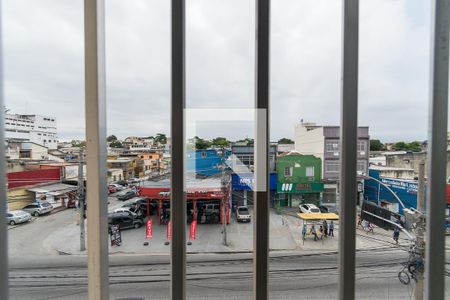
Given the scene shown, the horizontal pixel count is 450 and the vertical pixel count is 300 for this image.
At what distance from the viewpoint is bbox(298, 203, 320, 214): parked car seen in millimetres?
916

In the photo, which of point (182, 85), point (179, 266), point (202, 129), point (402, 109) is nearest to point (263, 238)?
point (179, 266)

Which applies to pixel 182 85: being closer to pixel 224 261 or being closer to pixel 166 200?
pixel 166 200

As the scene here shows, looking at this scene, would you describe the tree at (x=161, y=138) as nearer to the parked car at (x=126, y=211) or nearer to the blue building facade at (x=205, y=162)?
the blue building facade at (x=205, y=162)

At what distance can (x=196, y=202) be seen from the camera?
862 mm

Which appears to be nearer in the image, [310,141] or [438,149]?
[438,149]

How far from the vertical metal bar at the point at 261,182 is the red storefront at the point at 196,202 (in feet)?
0.83

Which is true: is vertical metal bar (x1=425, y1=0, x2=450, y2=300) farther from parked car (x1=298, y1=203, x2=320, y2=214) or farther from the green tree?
the green tree

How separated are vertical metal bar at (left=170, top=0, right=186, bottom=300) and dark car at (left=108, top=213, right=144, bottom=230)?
0.29 m

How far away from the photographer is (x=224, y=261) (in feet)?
3.24

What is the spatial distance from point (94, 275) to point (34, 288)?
538 mm

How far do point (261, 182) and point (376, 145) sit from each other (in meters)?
0.55

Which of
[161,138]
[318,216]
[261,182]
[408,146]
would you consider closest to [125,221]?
[161,138]

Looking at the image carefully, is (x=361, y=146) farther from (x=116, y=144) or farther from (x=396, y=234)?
(x=116, y=144)

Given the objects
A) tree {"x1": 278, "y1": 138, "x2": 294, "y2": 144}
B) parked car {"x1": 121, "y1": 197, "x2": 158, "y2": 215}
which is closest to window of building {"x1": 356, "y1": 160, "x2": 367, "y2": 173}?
tree {"x1": 278, "y1": 138, "x2": 294, "y2": 144}
